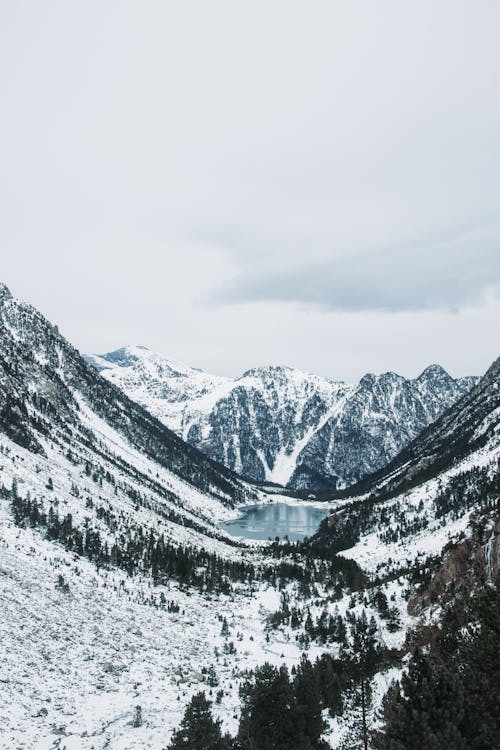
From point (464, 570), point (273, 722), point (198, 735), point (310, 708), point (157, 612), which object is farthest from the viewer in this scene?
point (157, 612)

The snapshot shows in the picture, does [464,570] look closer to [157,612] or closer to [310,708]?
[310,708]

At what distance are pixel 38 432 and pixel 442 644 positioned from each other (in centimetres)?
18038

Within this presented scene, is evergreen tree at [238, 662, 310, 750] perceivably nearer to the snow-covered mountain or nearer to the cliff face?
the snow-covered mountain

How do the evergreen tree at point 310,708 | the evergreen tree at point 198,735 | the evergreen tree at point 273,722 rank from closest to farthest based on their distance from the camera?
the evergreen tree at point 198,735 < the evergreen tree at point 273,722 < the evergreen tree at point 310,708

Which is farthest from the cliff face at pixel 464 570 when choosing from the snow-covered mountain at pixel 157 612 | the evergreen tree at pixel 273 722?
the evergreen tree at pixel 273 722

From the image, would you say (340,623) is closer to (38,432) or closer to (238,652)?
(238,652)

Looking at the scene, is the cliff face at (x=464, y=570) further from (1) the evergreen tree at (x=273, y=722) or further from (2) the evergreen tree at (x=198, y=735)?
(2) the evergreen tree at (x=198, y=735)

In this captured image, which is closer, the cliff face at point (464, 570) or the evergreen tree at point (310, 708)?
the evergreen tree at point (310, 708)

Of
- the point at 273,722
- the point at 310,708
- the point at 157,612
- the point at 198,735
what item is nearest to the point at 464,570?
the point at 310,708

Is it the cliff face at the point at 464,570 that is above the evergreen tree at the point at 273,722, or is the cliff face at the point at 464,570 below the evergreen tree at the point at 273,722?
above

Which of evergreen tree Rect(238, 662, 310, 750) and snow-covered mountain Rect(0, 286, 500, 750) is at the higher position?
snow-covered mountain Rect(0, 286, 500, 750)

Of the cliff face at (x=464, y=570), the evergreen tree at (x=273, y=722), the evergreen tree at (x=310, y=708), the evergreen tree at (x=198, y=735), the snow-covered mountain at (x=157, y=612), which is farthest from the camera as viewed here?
the cliff face at (x=464, y=570)

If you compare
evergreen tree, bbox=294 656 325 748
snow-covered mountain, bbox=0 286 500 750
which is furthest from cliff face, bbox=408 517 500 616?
evergreen tree, bbox=294 656 325 748

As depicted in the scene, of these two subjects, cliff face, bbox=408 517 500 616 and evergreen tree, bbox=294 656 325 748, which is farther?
cliff face, bbox=408 517 500 616
